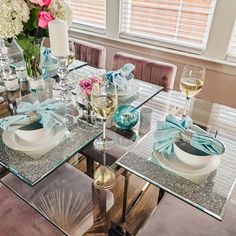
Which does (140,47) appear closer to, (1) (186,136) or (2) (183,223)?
(1) (186,136)

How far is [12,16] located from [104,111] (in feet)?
2.09

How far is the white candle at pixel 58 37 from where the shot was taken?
1.19 metres

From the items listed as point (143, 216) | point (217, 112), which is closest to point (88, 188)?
point (143, 216)

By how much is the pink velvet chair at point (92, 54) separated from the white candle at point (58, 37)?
0.75 metres

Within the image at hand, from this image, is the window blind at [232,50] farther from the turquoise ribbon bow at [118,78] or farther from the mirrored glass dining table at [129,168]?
the turquoise ribbon bow at [118,78]

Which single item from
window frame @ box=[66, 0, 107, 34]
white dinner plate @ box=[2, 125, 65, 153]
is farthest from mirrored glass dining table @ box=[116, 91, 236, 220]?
window frame @ box=[66, 0, 107, 34]

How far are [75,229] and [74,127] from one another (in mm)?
A: 432

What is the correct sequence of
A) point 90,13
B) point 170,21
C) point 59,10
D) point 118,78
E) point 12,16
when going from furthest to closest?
point 90,13 → point 170,21 → point 118,78 → point 59,10 → point 12,16

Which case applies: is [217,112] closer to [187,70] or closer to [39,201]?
[187,70]

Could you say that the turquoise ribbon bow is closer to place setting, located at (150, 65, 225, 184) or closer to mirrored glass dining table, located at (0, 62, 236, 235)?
mirrored glass dining table, located at (0, 62, 236, 235)

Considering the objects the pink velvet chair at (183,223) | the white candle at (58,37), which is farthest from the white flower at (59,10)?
the pink velvet chair at (183,223)

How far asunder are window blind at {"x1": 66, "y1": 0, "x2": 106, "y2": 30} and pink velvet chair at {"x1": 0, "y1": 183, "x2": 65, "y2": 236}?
2.18 meters

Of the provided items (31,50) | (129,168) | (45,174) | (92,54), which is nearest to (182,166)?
(129,168)

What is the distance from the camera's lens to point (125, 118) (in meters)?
1.15
